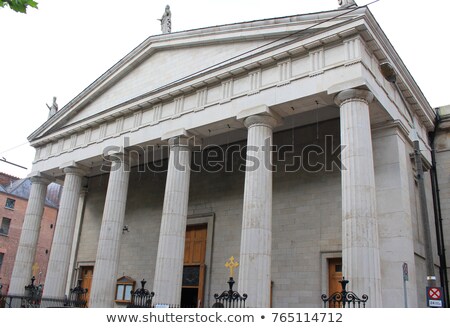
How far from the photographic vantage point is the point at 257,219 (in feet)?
50.2

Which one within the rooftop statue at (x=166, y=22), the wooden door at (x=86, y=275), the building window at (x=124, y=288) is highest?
the rooftop statue at (x=166, y=22)

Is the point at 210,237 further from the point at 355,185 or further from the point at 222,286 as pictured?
the point at 355,185

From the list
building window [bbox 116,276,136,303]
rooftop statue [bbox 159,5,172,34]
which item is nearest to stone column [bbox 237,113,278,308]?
rooftop statue [bbox 159,5,172,34]

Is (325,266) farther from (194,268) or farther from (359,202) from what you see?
(194,268)

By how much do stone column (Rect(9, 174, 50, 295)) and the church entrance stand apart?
898 centimetres

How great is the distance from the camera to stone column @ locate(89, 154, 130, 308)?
19.6 m

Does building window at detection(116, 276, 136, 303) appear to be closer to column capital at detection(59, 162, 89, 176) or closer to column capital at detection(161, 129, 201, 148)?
column capital at detection(59, 162, 89, 176)

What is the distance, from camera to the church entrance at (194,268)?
72.0 ft

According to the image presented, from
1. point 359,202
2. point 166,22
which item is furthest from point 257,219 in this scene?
point 166,22

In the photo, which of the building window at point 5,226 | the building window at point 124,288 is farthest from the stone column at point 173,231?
the building window at point 5,226

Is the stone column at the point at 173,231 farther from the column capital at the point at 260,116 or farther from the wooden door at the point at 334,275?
the wooden door at the point at 334,275

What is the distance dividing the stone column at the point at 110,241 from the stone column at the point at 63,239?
10.9 feet

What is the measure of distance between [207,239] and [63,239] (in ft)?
24.4

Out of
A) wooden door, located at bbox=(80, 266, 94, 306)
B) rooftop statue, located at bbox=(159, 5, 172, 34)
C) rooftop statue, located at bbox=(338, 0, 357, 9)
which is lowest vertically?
wooden door, located at bbox=(80, 266, 94, 306)
